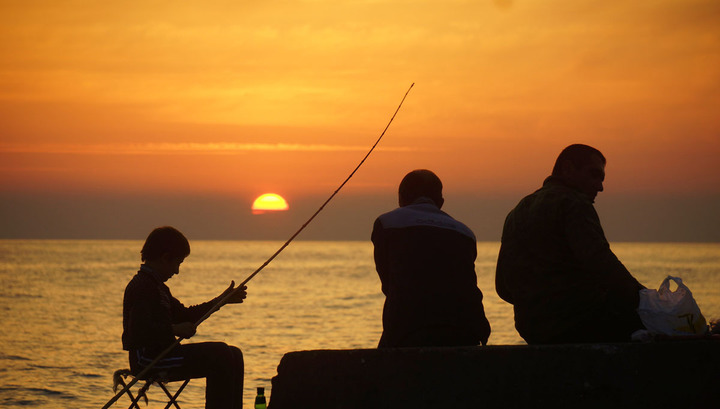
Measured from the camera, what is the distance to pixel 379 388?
495cm

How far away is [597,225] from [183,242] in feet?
8.39

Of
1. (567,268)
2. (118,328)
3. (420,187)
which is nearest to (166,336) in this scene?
(420,187)

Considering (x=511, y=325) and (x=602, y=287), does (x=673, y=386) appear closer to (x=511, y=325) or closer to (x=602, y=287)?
(x=602, y=287)

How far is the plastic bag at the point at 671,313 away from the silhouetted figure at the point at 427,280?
94 cm

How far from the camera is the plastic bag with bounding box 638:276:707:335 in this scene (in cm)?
507

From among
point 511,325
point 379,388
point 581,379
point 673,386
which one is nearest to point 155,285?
point 379,388

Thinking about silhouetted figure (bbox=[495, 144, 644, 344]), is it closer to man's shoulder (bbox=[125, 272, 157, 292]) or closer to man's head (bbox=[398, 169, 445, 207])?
man's head (bbox=[398, 169, 445, 207])

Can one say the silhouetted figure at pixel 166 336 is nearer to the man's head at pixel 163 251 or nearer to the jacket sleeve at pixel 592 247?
the man's head at pixel 163 251

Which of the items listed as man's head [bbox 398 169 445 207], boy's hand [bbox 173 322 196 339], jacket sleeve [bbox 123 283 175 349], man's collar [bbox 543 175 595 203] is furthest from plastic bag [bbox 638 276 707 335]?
jacket sleeve [bbox 123 283 175 349]

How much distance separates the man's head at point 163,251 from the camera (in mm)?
5891

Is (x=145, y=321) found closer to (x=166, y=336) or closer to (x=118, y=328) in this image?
(x=166, y=336)

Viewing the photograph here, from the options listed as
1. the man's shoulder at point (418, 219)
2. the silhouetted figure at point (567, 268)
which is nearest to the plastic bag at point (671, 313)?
the silhouetted figure at point (567, 268)

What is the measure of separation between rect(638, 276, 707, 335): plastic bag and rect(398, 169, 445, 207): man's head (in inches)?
53.5

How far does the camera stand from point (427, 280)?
5.41 metres
